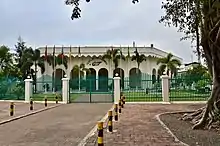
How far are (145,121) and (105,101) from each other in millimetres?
13250

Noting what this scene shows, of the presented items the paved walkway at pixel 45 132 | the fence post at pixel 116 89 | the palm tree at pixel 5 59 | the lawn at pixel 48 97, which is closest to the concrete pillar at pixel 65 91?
the lawn at pixel 48 97

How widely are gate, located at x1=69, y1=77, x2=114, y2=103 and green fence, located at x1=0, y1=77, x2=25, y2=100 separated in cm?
426

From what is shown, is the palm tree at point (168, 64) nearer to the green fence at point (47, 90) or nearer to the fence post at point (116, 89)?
the green fence at point (47, 90)

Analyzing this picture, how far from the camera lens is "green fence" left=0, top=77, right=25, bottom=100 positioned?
29562 mm

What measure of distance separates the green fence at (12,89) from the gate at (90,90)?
426 centimetres

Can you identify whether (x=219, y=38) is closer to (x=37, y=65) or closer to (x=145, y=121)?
(x=145, y=121)

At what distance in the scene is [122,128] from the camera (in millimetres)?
12492

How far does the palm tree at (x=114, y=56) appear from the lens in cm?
4931

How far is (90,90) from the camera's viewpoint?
28344 millimetres

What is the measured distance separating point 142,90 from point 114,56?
2216cm

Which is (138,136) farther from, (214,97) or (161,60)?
(161,60)

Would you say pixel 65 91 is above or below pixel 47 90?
below

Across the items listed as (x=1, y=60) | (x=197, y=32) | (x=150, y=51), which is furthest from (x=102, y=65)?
(x=197, y=32)

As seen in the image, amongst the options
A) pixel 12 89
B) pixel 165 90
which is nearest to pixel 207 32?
pixel 165 90
